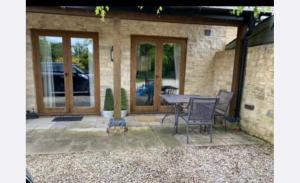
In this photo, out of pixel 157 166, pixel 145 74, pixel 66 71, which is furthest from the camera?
pixel 145 74

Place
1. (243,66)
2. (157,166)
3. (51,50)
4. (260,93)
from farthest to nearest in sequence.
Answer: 1. (51,50)
2. (243,66)
3. (260,93)
4. (157,166)

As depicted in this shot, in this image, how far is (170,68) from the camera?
17.5ft

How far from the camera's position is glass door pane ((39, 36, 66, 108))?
4.64 meters

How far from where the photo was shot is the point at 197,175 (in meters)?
2.46

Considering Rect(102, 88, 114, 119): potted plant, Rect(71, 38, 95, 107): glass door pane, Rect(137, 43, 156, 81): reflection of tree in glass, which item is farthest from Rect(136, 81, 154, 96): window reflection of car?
Rect(71, 38, 95, 107): glass door pane

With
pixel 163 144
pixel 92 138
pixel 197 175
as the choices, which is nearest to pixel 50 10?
pixel 92 138

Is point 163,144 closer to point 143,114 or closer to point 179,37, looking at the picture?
point 143,114

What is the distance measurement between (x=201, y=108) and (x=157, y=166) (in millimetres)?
1319

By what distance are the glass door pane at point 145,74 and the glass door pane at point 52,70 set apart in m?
1.92

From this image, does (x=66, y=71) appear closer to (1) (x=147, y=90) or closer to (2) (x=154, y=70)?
(1) (x=147, y=90)

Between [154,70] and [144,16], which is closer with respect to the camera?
[144,16]

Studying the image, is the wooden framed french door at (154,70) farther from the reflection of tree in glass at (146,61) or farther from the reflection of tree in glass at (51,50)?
the reflection of tree in glass at (51,50)

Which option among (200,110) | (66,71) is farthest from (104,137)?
(66,71)

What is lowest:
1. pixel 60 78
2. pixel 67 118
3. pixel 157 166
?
pixel 157 166
